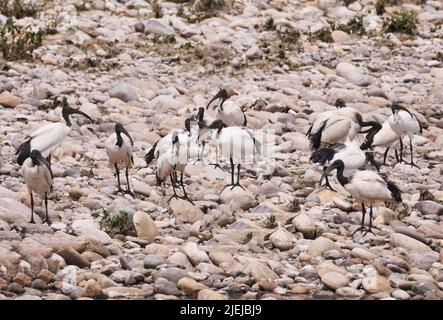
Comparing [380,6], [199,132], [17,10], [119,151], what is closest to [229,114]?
[199,132]

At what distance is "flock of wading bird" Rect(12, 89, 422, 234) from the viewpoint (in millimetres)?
10992

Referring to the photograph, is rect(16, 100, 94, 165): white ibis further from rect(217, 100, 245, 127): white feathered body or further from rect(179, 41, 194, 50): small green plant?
rect(179, 41, 194, 50): small green plant

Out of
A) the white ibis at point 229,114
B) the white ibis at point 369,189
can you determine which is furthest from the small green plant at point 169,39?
the white ibis at point 369,189

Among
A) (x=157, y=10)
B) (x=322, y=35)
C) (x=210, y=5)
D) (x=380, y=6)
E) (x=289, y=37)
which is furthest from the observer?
(x=380, y=6)

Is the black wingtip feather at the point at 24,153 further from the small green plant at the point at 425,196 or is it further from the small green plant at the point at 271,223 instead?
the small green plant at the point at 425,196

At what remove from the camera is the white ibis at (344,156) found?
11.8 m

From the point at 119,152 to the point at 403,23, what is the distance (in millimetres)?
9813

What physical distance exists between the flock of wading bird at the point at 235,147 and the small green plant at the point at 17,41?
2.60 metres

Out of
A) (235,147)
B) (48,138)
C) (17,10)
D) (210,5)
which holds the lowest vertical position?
(235,147)

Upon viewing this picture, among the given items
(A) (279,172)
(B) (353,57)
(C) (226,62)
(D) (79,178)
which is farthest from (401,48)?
(D) (79,178)

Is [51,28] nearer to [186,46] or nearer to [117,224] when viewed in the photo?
[186,46]

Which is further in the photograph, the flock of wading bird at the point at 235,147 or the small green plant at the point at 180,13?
the small green plant at the point at 180,13

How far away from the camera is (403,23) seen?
2022cm

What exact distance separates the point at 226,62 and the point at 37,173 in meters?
8.05
